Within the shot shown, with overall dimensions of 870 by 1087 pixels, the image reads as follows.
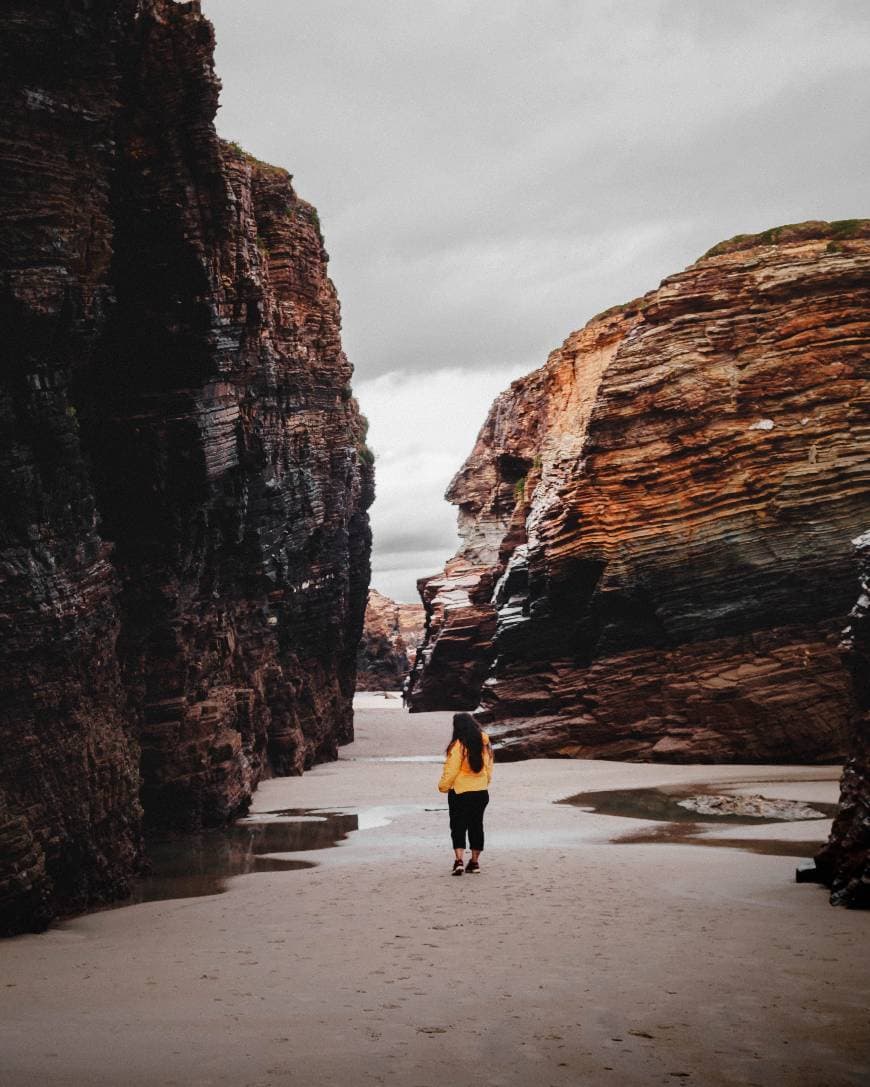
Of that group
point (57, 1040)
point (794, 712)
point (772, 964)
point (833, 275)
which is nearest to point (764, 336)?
point (833, 275)

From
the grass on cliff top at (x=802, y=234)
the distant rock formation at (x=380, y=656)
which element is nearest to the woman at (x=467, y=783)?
the grass on cliff top at (x=802, y=234)

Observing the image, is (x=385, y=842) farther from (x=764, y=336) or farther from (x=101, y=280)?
(x=764, y=336)

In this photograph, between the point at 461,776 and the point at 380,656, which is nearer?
the point at 461,776

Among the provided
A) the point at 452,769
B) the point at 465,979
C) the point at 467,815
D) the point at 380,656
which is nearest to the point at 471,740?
the point at 452,769

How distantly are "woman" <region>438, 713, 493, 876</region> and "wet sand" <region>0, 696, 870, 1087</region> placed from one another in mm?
496

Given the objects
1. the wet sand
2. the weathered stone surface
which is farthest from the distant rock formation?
the weathered stone surface

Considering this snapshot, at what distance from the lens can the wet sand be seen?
5.09 metres

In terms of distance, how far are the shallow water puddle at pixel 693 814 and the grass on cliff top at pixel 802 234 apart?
17.7 metres

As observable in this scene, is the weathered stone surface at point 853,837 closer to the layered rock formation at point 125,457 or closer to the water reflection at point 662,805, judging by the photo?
the water reflection at point 662,805

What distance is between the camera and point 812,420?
89.5 feet

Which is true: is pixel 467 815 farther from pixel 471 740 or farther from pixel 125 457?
pixel 125 457

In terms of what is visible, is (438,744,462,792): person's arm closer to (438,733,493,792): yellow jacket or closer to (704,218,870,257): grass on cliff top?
(438,733,493,792): yellow jacket

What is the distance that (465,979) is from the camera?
6875 millimetres

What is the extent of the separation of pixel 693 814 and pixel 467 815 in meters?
6.61
